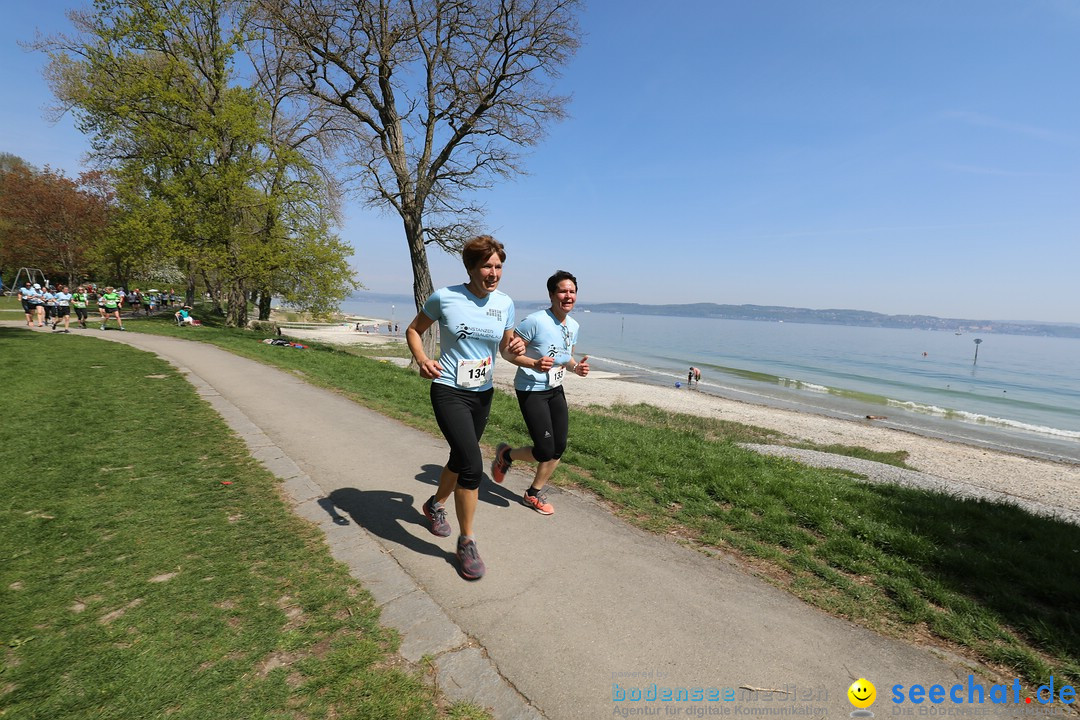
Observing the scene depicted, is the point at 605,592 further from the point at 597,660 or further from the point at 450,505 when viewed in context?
the point at 450,505

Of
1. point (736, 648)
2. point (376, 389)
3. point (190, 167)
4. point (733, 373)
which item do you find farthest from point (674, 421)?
point (733, 373)

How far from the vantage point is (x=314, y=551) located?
3418 millimetres

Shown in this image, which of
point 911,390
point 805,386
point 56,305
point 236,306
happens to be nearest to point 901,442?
point 805,386

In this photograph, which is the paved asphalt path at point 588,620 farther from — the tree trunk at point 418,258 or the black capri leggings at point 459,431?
the tree trunk at point 418,258

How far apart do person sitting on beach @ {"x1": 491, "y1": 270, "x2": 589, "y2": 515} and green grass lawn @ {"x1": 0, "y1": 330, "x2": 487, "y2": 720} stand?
1856 millimetres

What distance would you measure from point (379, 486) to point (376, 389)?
569cm

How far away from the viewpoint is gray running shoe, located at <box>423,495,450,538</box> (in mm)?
3826

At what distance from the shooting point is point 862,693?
2.37 metres

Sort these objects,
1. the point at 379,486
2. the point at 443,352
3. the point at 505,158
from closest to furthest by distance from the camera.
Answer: the point at 443,352 < the point at 379,486 < the point at 505,158

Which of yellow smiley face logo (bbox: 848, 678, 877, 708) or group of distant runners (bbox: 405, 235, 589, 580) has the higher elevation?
group of distant runners (bbox: 405, 235, 589, 580)

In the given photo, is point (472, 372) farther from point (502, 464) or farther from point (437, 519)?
point (502, 464)

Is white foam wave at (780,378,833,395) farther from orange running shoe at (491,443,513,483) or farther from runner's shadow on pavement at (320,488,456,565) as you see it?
runner's shadow on pavement at (320,488,456,565)

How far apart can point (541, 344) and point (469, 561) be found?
192cm

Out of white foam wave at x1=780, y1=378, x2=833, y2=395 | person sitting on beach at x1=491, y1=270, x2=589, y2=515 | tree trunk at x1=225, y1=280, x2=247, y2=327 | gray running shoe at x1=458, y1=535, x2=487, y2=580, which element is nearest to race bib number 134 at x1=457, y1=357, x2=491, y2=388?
person sitting on beach at x1=491, y1=270, x2=589, y2=515
